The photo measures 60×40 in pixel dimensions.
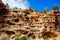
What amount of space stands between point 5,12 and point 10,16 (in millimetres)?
1088

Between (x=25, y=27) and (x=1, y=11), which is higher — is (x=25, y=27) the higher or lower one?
the lower one

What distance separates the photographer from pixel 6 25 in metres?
23.9

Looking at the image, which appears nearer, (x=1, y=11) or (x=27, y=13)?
(x=1, y=11)

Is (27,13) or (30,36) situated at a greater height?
(27,13)

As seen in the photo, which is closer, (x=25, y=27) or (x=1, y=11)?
(x=25, y=27)

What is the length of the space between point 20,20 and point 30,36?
3688 mm

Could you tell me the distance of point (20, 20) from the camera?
25.7 m

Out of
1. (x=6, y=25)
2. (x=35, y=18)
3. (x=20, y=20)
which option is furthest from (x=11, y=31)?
(x=35, y=18)

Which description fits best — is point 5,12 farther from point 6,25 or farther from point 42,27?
point 42,27

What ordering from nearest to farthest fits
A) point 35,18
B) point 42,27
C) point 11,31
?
point 11,31, point 42,27, point 35,18

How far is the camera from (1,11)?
2600 cm

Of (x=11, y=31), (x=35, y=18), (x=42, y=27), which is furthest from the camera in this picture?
(x=35, y=18)

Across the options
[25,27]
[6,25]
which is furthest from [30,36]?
[6,25]

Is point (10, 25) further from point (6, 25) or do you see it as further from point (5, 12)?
point (5, 12)
